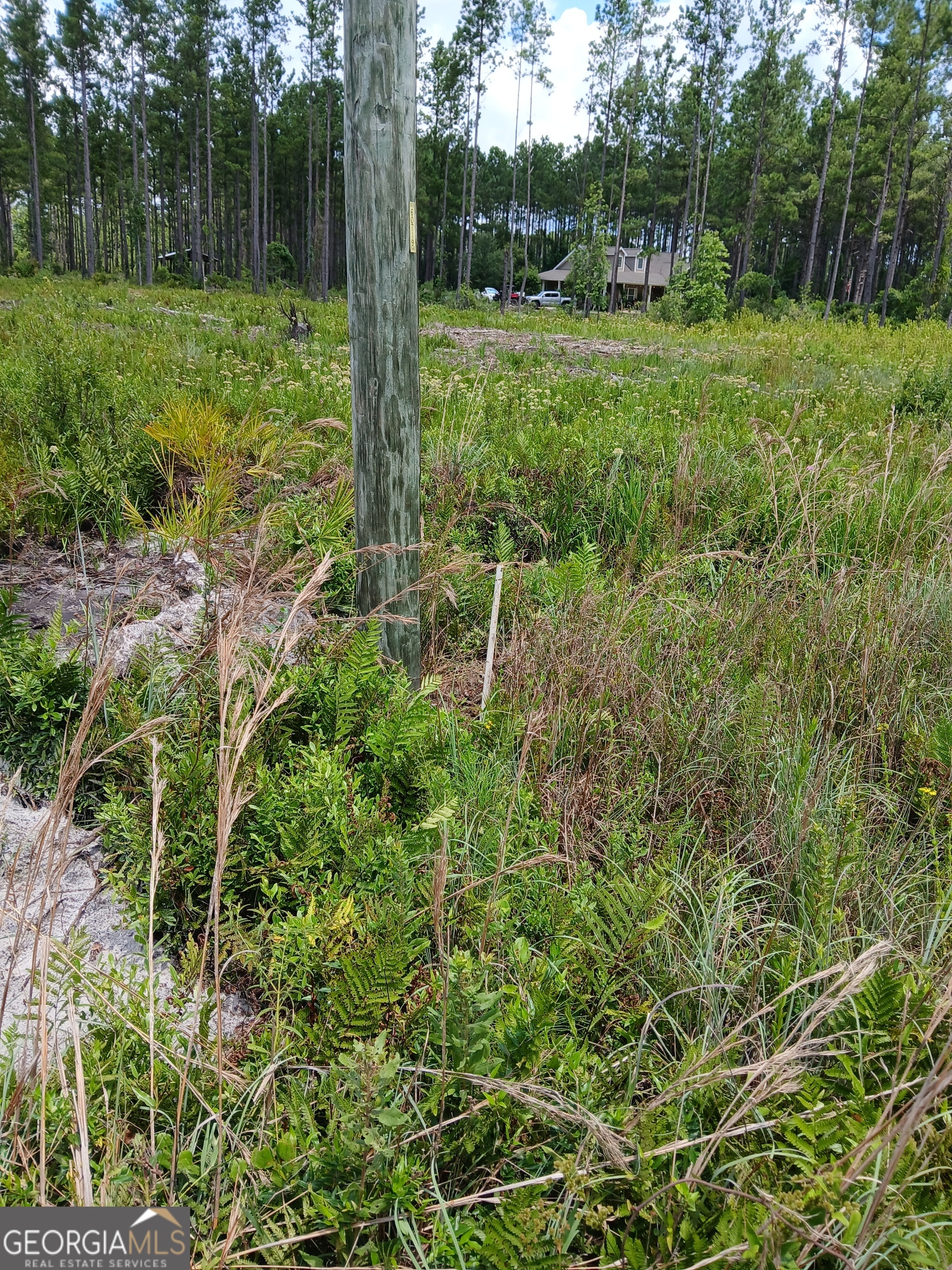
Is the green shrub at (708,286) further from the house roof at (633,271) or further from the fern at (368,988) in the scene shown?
the house roof at (633,271)

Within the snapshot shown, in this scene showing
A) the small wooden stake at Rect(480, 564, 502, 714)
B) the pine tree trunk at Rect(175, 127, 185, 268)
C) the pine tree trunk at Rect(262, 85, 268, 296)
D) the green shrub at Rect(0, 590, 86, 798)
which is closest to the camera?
the green shrub at Rect(0, 590, 86, 798)

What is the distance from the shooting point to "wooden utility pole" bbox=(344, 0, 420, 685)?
2309 mm

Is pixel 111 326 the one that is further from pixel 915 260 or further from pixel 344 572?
pixel 915 260

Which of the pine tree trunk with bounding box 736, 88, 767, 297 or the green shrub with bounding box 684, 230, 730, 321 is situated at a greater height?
the pine tree trunk with bounding box 736, 88, 767, 297

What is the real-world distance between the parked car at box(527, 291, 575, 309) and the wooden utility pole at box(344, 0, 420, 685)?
4026cm

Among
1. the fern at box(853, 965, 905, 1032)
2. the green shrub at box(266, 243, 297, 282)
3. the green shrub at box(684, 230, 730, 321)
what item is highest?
the green shrub at box(266, 243, 297, 282)

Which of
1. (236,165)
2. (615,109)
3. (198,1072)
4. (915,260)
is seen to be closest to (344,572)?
(198,1072)

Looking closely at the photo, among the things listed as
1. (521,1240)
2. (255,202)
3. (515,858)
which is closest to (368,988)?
(521,1240)

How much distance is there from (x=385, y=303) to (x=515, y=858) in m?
1.84

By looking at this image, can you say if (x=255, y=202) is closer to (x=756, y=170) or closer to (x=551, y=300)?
(x=756, y=170)

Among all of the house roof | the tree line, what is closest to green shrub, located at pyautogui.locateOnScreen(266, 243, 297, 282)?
the tree line

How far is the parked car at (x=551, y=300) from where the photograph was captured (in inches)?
1745

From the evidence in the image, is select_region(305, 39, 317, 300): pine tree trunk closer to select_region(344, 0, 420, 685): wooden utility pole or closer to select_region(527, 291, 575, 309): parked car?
select_region(527, 291, 575, 309): parked car

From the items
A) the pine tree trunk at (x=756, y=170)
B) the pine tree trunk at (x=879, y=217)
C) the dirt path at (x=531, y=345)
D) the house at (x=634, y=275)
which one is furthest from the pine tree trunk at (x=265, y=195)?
the pine tree trunk at (x=879, y=217)
